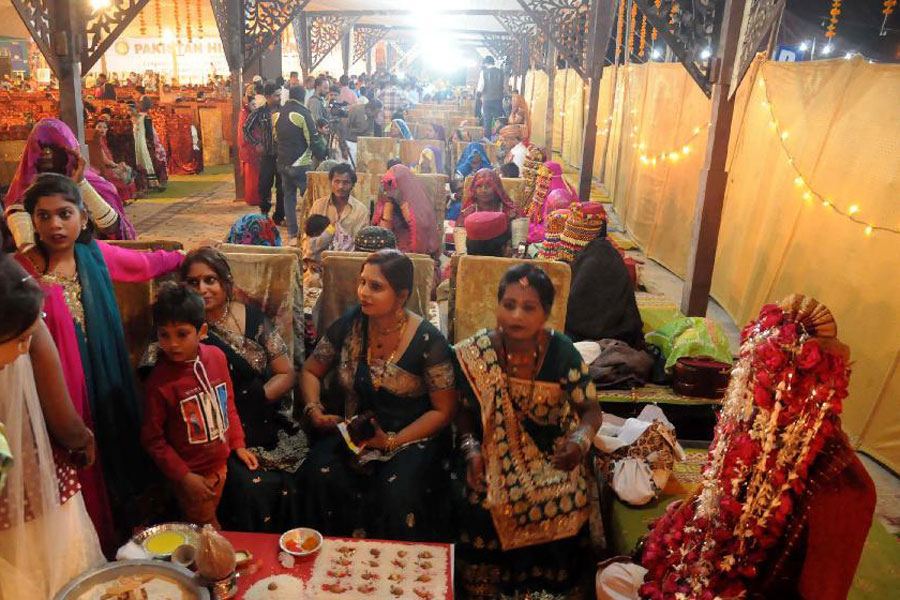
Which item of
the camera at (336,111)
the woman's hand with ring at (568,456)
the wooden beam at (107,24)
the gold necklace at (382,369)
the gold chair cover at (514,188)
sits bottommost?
the woman's hand with ring at (568,456)

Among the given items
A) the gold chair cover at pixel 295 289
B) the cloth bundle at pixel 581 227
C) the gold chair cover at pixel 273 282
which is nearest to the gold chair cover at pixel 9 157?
the gold chair cover at pixel 295 289

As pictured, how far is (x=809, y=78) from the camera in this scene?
179 inches

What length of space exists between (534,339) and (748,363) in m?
0.85

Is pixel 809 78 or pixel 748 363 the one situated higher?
pixel 809 78

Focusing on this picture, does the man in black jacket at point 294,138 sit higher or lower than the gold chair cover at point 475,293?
higher

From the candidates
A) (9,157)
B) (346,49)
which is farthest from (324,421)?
(346,49)

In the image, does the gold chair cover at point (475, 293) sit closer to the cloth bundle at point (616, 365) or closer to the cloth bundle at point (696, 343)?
the cloth bundle at point (616, 365)

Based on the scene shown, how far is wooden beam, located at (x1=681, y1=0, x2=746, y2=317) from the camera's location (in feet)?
14.0

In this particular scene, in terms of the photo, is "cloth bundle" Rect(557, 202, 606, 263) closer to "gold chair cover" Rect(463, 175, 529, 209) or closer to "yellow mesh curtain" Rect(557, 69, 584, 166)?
"gold chair cover" Rect(463, 175, 529, 209)

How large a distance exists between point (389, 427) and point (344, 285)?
820 mm

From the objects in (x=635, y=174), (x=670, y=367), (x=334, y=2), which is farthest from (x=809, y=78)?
(x=334, y=2)

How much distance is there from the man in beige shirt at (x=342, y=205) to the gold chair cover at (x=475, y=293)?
1676mm

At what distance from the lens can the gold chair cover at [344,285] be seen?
3.18m

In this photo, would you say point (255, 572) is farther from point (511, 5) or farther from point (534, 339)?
point (511, 5)
